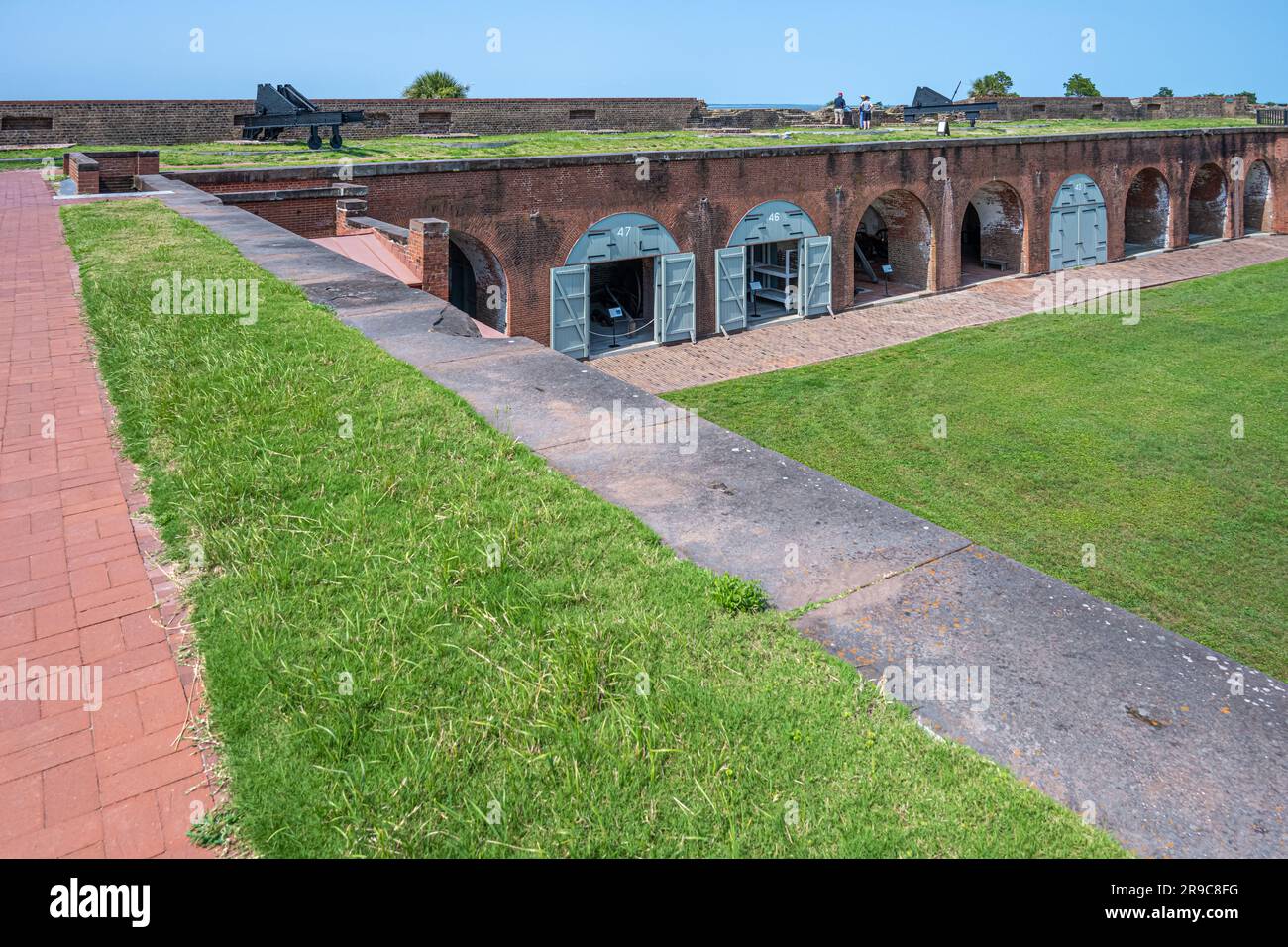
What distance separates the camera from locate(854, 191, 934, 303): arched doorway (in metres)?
24.3

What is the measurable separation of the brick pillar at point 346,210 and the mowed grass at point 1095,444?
20.2 feet

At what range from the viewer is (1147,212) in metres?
30.8

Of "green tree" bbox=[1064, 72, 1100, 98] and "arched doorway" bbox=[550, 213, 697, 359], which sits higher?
"green tree" bbox=[1064, 72, 1100, 98]

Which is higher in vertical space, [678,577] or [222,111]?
[222,111]

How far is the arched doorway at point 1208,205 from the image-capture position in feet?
106

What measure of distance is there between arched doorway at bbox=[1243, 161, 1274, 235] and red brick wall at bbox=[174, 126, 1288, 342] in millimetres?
6261

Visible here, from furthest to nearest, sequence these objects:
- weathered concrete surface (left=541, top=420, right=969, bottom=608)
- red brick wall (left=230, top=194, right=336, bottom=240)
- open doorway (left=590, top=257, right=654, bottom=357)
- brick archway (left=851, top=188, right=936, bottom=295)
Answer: brick archway (left=851, top=188, right=936, bottom=295) < open doorway (left=590, top=257, right=654, bottom=357) < red brick wall (left=230, top=194, right=336, bottom=240) < weathered concrete surface (left=541, top=420, right=969, bottom=608)

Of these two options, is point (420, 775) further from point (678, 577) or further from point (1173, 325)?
point (1173, 325)

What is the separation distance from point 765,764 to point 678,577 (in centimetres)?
102

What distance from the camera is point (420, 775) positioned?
2547 mm

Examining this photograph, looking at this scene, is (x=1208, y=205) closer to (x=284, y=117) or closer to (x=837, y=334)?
(x=837, y=334)

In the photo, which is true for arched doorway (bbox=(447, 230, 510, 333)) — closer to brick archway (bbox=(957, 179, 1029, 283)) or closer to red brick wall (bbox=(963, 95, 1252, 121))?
brick archway (bbox=(957, 179, 1029, 283))

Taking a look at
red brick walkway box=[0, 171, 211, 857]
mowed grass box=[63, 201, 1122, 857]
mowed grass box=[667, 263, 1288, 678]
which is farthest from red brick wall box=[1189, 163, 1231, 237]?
red brick walkway box=[0, 171, 211, 857]

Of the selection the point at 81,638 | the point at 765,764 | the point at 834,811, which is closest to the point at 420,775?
the point at 765,764
